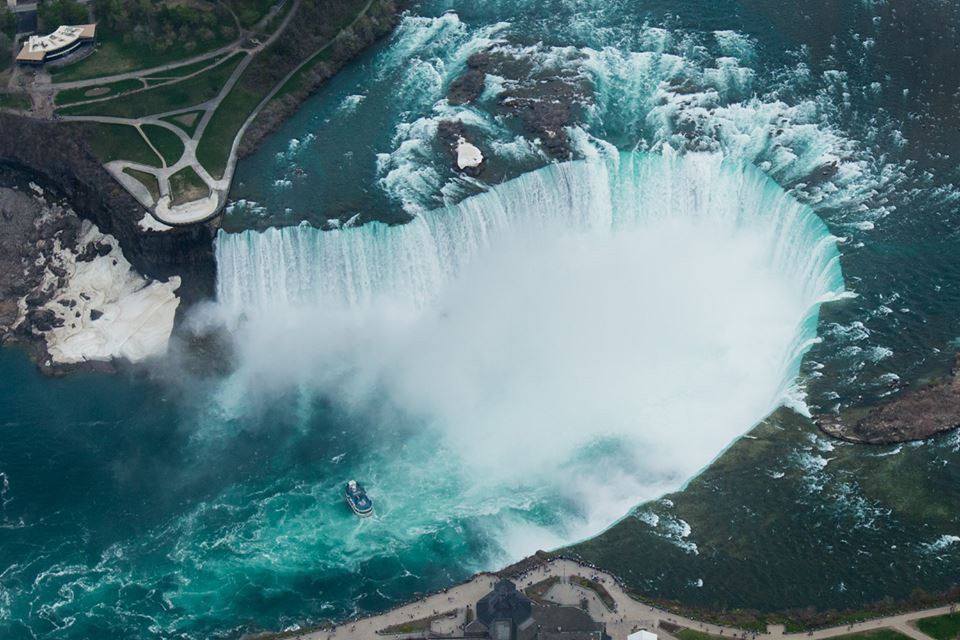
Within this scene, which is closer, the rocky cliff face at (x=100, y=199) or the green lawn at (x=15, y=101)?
the rocky cliff face at (x=100, y=199)

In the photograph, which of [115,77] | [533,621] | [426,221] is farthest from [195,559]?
[115,77]

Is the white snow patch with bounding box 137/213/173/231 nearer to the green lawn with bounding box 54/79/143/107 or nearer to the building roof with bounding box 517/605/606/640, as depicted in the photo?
the green lawn with bounding box 54/79/143/107

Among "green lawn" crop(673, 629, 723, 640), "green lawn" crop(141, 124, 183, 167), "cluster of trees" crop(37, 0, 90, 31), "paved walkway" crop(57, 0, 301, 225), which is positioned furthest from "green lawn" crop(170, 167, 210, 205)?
"green lawn" crop(673, 629, 723, 640)

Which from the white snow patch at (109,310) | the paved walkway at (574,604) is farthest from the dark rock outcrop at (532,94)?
the paved walkway at (574,604)

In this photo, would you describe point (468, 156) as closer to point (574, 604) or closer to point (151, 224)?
point (151, 224)

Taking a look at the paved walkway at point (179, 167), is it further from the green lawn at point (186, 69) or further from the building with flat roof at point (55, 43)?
the building with flat roof at point (55, 43)

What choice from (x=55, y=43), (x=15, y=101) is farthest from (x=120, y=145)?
(x=55, y=43)
